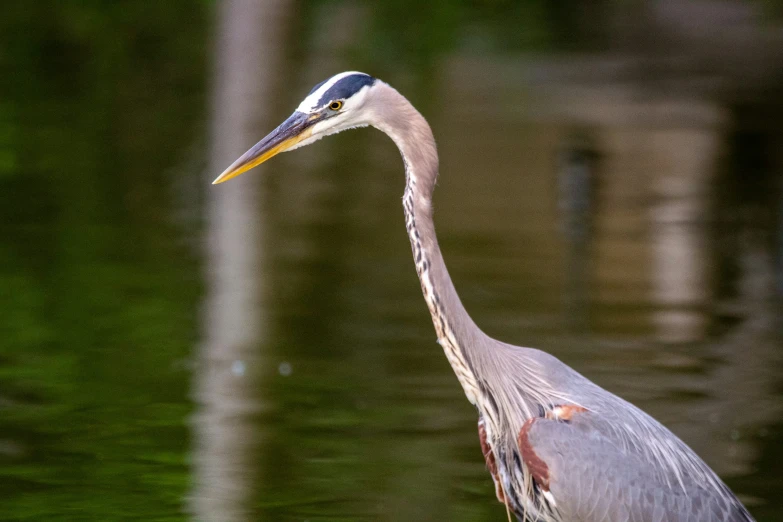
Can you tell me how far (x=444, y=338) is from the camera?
4.34m

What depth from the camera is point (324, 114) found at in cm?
432

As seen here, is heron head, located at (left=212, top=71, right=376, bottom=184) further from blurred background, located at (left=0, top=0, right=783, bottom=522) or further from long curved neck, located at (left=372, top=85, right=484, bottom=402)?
blurred background, located at (left=0, top=0, right=783, bottom=522)

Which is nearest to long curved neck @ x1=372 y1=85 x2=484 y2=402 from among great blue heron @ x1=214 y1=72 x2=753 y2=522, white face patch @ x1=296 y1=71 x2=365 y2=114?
great blue heron @ x1=214 y1=72 x2=753 y2=522

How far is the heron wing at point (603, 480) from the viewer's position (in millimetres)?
4129

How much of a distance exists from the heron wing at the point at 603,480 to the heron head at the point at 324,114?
48.2 inches

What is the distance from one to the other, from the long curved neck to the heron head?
0.28 ft

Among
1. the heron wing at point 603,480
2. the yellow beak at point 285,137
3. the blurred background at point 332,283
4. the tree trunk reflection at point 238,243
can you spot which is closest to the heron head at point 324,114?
the yellow beak at point 285,137

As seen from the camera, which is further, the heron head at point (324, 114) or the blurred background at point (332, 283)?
the blurred background at point (332, 283)

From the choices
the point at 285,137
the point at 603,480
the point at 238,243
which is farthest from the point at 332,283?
the point at 603,480

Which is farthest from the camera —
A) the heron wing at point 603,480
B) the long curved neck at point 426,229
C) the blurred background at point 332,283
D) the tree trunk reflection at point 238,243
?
the tree trunk reflection at point 238,243

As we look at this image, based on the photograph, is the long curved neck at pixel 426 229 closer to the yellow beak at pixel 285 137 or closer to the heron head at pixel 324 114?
the heron head at pixel 324 114

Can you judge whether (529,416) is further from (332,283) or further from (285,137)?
(332,283)

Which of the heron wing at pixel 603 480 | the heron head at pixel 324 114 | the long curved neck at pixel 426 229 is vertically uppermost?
the heron head at pixel 324 114

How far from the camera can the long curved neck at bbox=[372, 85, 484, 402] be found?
4.25 m
